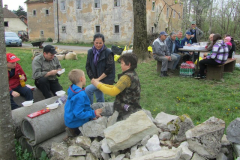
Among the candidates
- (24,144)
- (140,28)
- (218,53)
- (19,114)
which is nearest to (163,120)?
(24,144)

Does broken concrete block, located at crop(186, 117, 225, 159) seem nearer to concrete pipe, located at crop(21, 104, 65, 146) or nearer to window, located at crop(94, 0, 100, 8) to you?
concrete pipe, located at crop(21, 104, 65, 146)

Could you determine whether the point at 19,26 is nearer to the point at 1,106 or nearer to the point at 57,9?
the point at 57,9

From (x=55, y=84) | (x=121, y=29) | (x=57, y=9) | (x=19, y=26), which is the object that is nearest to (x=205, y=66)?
(x=55, y=84)

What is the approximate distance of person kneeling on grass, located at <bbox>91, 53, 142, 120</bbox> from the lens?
10.6 ft

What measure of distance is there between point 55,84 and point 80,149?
2373 mm

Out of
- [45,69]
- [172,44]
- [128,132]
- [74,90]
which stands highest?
[172,44]

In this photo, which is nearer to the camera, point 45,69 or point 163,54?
point 45,69

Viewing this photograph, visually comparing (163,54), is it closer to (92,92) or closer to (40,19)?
(92,92)

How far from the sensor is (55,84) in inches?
202

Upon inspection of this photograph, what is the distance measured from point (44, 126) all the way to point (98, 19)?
87.9ft

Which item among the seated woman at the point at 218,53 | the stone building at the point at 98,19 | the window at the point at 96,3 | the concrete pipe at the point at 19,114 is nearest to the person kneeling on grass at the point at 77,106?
the concrete pipe at the point at 19,114

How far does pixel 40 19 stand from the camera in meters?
35.1

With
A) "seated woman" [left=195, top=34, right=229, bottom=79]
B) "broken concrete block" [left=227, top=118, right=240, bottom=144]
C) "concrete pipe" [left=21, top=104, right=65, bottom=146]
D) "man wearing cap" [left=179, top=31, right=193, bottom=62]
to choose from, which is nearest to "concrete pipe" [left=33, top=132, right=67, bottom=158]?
"concrete pipe" [left=21, top=104, right=65, bottom=146]

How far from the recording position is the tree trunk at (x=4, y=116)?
2.78 metres
